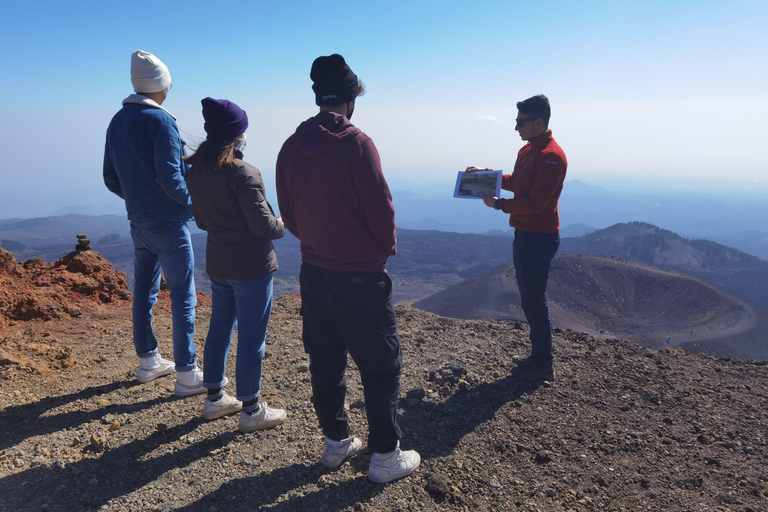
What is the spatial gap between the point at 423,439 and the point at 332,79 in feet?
8.52

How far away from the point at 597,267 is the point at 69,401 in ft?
118

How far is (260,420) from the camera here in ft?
10.4

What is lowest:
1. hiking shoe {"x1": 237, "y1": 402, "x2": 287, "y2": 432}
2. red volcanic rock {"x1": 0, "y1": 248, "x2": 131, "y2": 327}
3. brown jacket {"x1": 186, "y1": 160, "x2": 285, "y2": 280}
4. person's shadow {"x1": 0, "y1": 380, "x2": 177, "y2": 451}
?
person's shadow {"x1": 0, "y1": 380, "x2": 177, "y2": 451}

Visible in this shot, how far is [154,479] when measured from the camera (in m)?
2.62

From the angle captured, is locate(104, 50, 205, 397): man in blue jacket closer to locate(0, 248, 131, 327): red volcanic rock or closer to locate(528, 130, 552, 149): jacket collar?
locate(528, 130, 552, 149): jacket collar

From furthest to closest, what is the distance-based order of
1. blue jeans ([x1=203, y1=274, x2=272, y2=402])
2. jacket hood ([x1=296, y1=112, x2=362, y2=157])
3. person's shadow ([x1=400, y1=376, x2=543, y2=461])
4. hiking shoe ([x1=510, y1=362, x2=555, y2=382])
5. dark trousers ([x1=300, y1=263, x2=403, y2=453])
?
hiking shoe ([x1=510, y1=362, x2=555, y2=382])
person's shadow ([x1=400, y1=376, x2=543, y2=461])
blue jeans ([x1=203, y1=274, x2=272, y2=402])
dark trousers ([x1=300, y1=263, x2=403, y2=453])
jacket hood ([x1=296, y1=112, x2=362, y2=157])

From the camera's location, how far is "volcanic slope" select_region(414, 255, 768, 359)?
2488 cm

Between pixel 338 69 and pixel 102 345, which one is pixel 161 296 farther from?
pixel 338 69

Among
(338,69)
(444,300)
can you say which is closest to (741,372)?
(338,69)

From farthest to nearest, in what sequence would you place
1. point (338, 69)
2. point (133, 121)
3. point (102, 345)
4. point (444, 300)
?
point (444, 300), point (102, 345), point (133, 121), point (338, 69)

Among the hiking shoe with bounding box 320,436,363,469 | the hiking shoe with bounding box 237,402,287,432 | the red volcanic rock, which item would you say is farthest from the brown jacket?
the red volcanic rock

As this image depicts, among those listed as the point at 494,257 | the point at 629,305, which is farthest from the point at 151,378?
the point at 494,257

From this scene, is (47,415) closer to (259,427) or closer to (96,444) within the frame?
(96,444)

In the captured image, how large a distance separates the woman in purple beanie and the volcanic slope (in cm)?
2269
